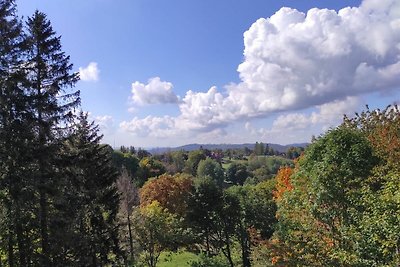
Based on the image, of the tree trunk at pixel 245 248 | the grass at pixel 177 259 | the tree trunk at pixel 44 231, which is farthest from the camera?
the tree trunk at pixel 245 248

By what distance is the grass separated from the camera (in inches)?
1420

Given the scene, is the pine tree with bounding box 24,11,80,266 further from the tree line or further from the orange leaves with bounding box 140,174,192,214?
the orange leaves with bounding box 140,174,192,214

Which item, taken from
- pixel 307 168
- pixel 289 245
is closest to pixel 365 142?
pixel 307 168

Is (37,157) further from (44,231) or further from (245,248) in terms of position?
(245,248)

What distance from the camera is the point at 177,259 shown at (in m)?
38.3

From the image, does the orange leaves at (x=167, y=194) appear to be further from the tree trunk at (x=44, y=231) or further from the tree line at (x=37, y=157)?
the tree trunk at (x=44, y=231)

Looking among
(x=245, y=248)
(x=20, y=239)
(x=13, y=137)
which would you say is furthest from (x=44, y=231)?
(x=245, y=248)

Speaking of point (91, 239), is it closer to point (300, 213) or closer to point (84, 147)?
point (84, 147)

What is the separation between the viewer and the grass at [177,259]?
36.1 metres

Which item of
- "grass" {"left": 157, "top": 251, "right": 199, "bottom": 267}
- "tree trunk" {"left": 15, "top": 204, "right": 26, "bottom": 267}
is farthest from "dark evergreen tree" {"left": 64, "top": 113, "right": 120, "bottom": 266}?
"grass" {"left": 157, "top": 251, "right": 199, "bottom": 267}

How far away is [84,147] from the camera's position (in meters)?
23.8

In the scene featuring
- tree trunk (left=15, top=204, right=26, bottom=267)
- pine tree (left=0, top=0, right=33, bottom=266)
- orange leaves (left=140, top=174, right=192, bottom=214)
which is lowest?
orange leaves (left=140, top=174, right=192, bottom=214)

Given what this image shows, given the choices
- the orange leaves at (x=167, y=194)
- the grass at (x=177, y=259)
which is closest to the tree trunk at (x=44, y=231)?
the grass at (x=177, y=259)

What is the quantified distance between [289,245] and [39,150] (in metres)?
12.3
